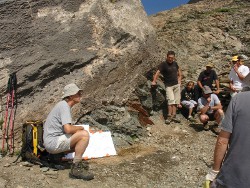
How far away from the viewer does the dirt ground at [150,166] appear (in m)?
6.12

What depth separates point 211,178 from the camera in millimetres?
3602

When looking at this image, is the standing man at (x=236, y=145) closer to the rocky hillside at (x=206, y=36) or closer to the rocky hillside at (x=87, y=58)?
the rocky hillside at (x=87, y=58)

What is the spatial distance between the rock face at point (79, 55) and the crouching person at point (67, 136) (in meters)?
1.45

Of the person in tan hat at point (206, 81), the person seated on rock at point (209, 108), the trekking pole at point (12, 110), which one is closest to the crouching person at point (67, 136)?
the trekking pole at point (12, 110)

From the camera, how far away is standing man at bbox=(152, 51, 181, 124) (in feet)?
32.4

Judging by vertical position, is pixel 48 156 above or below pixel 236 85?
below

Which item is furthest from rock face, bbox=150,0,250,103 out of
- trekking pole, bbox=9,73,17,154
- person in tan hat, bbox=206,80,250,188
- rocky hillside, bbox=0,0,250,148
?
person in tan hat, bbox=206,80,250,188

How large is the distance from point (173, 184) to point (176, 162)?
105 centimetres

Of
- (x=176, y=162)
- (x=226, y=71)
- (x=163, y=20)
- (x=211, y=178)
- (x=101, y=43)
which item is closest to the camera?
(x=211, y=178)

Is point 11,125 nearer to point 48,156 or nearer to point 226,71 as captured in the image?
point 48,156

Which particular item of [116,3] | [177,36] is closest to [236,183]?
[116,3]

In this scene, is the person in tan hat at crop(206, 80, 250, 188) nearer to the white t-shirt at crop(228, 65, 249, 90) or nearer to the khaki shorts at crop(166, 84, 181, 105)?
the khaki shorts at crop(166, 84, 181, 105)

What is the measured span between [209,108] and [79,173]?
16.4 ft

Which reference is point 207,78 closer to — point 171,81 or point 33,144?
point 171,81
